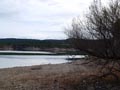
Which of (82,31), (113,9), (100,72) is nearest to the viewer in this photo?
(113,9)

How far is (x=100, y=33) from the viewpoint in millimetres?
15016

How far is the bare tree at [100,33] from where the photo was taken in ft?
48.1

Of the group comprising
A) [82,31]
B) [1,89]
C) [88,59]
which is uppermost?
[82,31]

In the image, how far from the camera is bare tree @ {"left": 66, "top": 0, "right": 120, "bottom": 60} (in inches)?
578

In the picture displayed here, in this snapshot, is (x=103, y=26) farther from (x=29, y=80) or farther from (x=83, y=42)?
(x=29, y=80)

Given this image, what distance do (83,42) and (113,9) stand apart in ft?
6.23

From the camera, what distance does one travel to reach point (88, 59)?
647 inches

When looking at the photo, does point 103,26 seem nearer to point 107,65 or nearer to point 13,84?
point 107,65

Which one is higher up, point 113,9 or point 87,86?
point 113,9

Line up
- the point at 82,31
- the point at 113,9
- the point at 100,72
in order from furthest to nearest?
the point at 100,72 < the point at 82,31 < the point at 113,9

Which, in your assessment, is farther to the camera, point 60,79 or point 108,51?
point 60,79

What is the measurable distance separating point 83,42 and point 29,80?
4.01 metres

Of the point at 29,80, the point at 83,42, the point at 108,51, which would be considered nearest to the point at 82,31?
the point at 83,42

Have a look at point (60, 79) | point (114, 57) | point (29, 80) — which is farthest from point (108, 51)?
point (29, 80)
